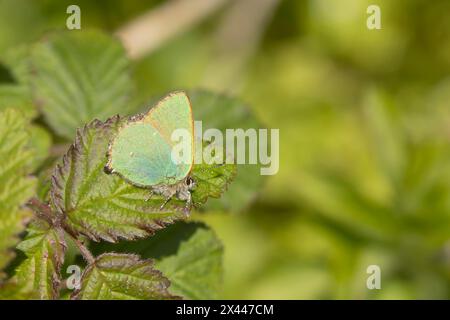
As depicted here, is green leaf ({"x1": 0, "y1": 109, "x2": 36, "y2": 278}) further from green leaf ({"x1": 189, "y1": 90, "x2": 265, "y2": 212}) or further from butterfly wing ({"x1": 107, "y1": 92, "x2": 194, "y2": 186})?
green leaf ({"x1": 189, "y1": 90, "x2": 265, "y2": 212})

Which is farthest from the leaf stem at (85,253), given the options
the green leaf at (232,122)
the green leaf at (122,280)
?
the green leaf at (232,122)

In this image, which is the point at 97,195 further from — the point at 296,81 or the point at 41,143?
the point at 296,81

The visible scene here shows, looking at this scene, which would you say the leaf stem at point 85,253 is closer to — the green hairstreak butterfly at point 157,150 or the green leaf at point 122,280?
the green leaf at point 122,280

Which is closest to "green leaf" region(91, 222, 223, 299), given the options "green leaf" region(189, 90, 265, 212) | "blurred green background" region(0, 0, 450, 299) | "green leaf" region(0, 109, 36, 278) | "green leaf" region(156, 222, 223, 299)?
"green leaf" region(156, 222, 223, 299)

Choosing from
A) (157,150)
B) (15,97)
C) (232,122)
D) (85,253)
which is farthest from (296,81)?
(85,253)

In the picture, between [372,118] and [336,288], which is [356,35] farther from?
[336,288]

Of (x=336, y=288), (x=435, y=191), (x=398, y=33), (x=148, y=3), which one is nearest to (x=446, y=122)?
(x=398, y=33)

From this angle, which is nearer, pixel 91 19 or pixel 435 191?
pixel 435 191
